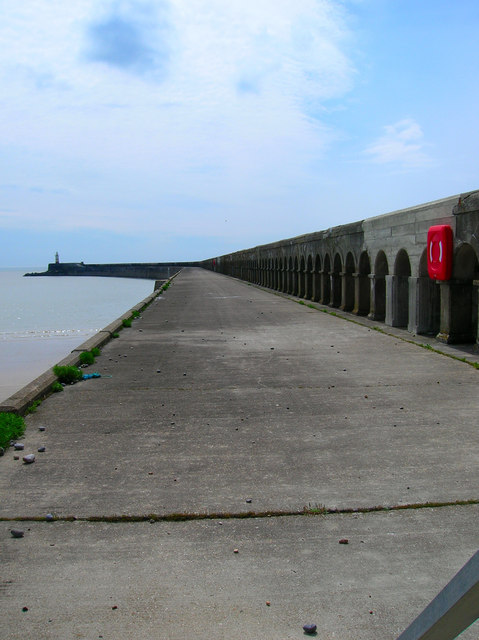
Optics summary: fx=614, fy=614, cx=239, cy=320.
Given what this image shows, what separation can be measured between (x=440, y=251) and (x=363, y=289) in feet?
22.2

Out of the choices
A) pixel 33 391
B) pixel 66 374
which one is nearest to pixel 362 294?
pixel 66 374

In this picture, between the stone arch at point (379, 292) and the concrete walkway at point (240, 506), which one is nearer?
the concrete walkway at point (240, 506)

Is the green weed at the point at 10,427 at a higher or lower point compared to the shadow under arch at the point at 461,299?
lower

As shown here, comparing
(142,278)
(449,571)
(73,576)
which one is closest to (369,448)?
(449,571)

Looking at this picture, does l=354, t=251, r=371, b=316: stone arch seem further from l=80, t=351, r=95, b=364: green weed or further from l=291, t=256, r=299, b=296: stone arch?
l=291, t=256, r=299, b=296: stone arch

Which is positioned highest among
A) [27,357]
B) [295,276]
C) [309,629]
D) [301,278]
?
[295,276]

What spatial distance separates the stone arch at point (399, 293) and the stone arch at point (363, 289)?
125 inches

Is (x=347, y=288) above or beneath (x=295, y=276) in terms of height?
beneath

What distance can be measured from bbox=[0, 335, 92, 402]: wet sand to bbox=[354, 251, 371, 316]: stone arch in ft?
28.2

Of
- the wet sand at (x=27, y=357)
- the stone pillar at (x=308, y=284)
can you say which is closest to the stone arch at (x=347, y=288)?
the stone pillar at (x=308, y=284)

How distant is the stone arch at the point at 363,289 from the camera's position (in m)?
17.3

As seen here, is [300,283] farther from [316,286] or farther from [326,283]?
[326,283]

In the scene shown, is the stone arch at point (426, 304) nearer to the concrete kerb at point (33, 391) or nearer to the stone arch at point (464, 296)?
the stone arch at point (464, 296)

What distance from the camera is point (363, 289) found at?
1758 centimetres
